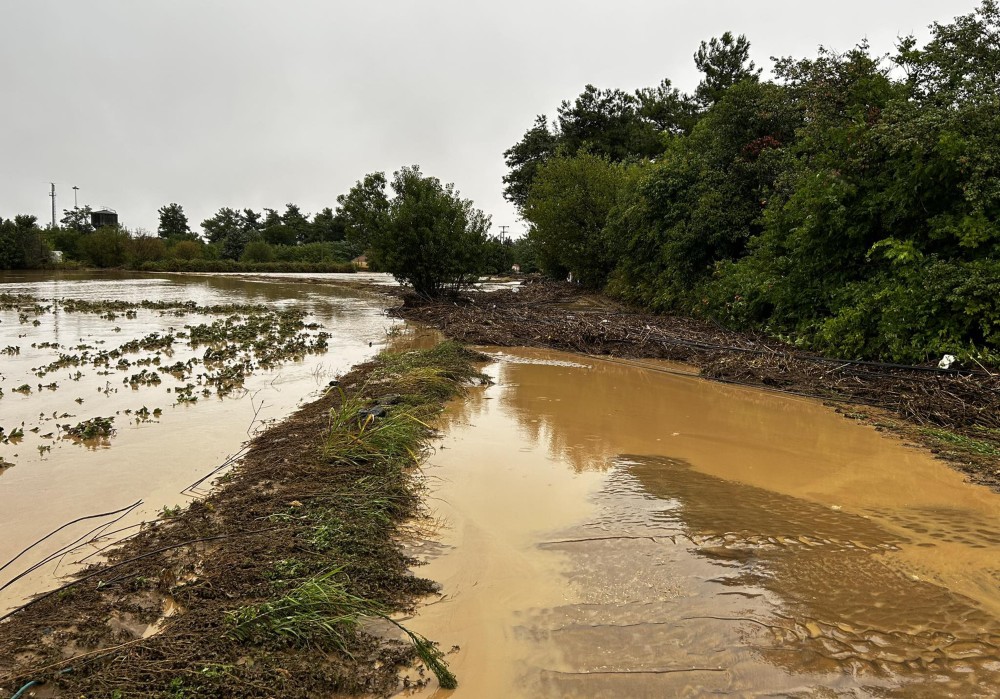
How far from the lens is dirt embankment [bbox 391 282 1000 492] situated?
689cm

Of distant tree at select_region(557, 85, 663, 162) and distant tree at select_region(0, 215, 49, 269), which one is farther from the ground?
distant tree at select_region(557, 85, 663, 162)

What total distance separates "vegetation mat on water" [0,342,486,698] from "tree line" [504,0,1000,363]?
26.9ft

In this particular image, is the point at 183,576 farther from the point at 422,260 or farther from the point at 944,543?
the point at 422,260

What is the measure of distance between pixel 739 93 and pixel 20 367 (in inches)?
673

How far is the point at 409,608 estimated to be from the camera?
3568 mm

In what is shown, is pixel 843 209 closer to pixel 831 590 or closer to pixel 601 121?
pixel 831 590

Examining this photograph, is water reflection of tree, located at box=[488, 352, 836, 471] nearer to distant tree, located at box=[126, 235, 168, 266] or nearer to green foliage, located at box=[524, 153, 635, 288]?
green foliage, located at box=[524, 153, 635, 288]

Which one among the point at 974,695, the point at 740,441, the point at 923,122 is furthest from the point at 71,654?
the point at 923,122

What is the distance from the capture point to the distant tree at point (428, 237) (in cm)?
2234

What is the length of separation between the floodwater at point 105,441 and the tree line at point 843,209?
8.80 m

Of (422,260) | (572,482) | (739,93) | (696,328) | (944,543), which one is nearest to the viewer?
(944,543)

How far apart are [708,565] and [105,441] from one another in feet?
21.0

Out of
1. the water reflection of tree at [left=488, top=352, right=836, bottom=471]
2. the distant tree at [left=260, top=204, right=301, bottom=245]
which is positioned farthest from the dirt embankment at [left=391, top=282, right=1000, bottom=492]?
the distant tree at [left=260, top=204, right=301, bottom=245]

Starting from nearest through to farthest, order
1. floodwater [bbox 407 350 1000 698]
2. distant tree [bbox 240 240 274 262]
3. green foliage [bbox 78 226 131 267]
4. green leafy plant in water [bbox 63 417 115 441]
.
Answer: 1. floodwater [bbox 407 350 1000 698]
2. green leafy plant in water [bbox 63 417 115 441]
3. green foliage [bbox 78 226 131 267]
4. distant tree [bbox 240 240 274 262]
